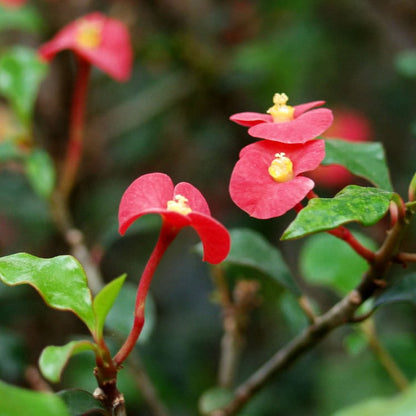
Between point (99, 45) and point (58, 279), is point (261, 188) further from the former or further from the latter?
point (99, 45)

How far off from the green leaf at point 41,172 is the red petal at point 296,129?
60 centimetres

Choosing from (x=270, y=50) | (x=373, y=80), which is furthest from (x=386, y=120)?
(x=270, y=50)

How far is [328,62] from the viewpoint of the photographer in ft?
7.16

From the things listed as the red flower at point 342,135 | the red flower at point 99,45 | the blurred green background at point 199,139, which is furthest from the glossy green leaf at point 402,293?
the red flower at point 342,135

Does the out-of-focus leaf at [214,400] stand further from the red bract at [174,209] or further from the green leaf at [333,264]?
the red bract at [174,209]

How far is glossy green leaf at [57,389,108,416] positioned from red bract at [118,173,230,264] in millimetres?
153

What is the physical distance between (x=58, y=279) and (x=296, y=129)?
0.27 meters

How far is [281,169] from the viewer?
0.59m

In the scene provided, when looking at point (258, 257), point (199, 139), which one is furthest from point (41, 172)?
point (199, 139)

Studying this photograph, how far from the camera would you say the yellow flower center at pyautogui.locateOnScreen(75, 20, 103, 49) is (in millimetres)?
1148

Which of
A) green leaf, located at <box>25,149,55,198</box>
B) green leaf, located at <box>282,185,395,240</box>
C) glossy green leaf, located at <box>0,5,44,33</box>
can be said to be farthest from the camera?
glossy green leaf, located at <box>0,5,44,33</box>

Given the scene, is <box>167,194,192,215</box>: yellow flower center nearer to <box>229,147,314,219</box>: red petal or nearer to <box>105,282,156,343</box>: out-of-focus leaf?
<box>229,147,314,219</box>: red petal

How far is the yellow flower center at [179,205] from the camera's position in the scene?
1.83 ft

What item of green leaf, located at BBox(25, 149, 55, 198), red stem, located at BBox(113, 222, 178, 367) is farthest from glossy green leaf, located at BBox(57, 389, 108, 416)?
green leaf, located at BBox(25, 149, 55, 198)
